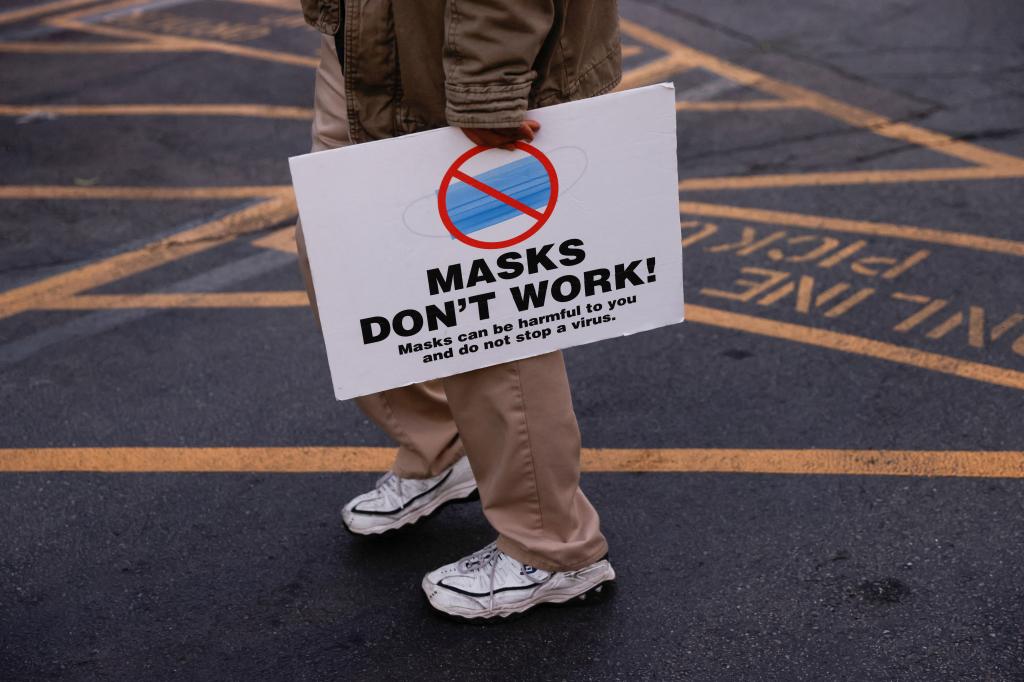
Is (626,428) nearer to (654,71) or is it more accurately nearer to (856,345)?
(856,345)

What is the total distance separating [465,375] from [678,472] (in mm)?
987

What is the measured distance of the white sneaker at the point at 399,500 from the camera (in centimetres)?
296

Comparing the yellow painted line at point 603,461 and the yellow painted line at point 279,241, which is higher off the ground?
the yellow painted line at point 279,241

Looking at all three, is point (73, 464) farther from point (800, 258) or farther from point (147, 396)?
point (800, 258)

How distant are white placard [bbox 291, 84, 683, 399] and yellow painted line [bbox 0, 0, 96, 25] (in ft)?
27.4

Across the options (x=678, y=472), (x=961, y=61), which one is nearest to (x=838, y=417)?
(x=678, y=472)

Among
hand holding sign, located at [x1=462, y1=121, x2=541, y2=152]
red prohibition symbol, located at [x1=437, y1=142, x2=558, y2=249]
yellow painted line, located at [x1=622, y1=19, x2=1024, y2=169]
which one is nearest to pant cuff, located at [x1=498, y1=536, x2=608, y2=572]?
red prohibition symbol, located at [x1=437, y1=142, x2=558, y2=249]

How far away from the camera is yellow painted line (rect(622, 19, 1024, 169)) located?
5528 mm

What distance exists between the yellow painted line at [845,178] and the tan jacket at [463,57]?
2979 mm

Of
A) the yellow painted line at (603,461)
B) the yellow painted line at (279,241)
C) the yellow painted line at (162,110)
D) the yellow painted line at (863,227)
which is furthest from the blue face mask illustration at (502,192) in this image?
the yellow painted line at (162,110)

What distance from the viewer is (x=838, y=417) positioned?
11.3 ft

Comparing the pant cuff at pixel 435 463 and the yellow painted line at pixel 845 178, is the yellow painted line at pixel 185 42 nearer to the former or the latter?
the yellow painted line at pixel 845 178

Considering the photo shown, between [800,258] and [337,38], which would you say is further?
[800,258]

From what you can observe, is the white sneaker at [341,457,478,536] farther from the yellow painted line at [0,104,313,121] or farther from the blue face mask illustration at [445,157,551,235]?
the yellow painted line at [0,104,313,121]
